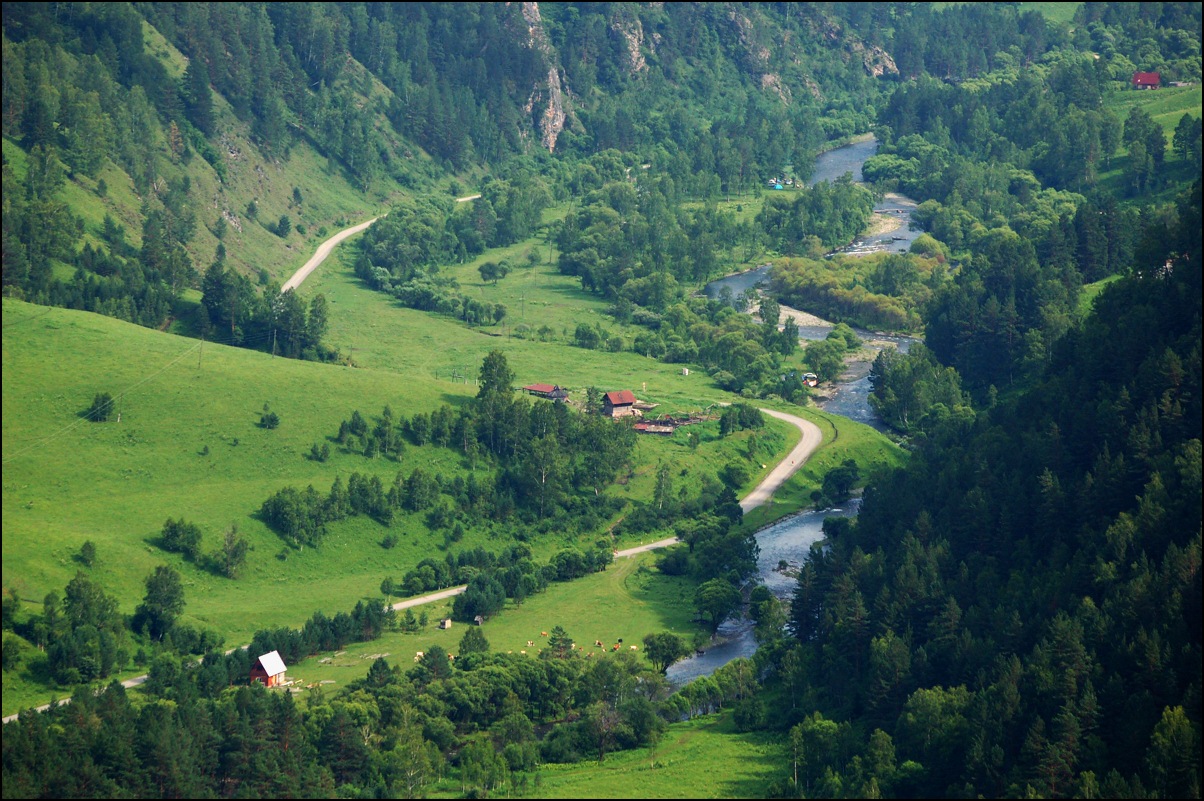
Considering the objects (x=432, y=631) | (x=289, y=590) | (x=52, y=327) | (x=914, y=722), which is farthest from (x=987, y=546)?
(x=52, y=327)

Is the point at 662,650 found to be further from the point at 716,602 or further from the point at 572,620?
the point at 572,620

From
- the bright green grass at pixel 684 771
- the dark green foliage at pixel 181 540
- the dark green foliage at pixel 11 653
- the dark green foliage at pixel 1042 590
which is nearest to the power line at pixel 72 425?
the dark green foliage at pixel 181 540

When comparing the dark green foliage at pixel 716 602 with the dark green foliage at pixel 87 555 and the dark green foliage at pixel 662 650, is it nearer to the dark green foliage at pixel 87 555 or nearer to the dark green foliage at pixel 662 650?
the dark green foliage at pixel 662 650

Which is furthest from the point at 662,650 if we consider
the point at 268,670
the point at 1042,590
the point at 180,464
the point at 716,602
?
the point at 180,464

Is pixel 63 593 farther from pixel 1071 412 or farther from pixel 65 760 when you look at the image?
pixel 1071 412

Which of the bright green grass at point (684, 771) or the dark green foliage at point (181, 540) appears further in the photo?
the dark green foliage at point (181, 540)

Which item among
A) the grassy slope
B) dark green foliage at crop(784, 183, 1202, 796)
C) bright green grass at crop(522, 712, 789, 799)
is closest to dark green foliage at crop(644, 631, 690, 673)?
dark green foliage at crop(784, 183, 1202, 796)
